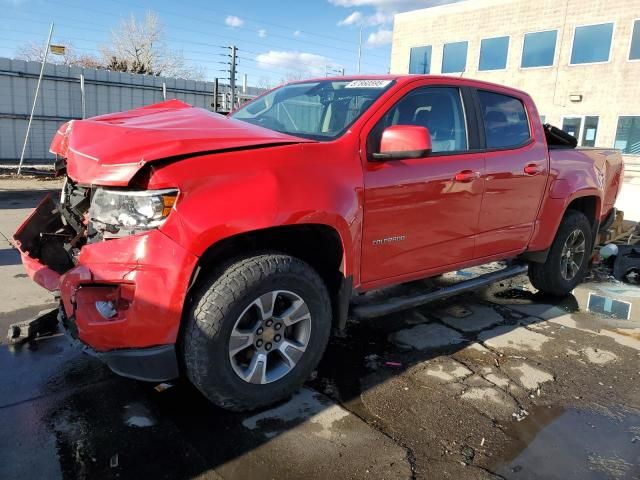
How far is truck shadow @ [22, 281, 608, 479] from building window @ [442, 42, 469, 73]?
72.9 ft

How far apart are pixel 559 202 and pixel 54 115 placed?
1467 centimetres

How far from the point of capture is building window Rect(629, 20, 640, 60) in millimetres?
17516

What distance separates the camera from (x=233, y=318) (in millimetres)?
2477

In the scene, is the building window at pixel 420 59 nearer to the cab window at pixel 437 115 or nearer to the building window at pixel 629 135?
the building window at pixel 629 135

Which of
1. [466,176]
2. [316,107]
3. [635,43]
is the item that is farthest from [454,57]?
[316,107]

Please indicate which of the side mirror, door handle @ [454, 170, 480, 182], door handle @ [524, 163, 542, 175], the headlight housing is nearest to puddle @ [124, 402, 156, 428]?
the headlight housing

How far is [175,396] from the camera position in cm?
288

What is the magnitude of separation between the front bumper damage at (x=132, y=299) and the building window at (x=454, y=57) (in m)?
23.0

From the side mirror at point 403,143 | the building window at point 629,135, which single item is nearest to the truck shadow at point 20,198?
the side mirror at point 403,143

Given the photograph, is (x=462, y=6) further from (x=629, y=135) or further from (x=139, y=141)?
(x=139, y=141)

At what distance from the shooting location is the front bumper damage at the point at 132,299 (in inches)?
89.7

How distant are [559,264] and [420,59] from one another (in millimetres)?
22260

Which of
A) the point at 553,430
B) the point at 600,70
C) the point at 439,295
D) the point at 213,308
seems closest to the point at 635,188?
the point at 439,295

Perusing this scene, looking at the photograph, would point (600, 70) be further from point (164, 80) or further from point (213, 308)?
point (213, 308)
